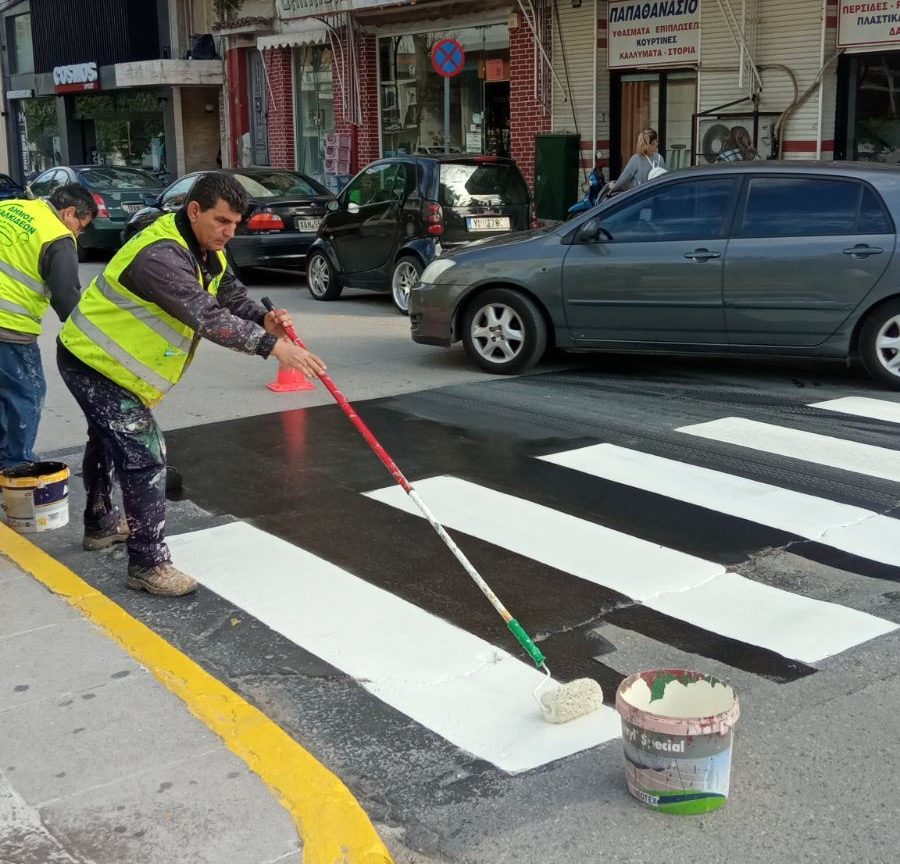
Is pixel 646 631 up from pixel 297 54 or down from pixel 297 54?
down

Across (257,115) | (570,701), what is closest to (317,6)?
(257,115)

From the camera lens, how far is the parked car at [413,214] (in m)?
13.1

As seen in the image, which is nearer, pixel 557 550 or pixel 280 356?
pixel 280 356

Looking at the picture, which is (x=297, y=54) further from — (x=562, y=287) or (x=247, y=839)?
(x=247, y=839)

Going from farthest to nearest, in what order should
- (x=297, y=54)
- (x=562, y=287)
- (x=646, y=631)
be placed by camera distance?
(x=297, y=54)
(x=562, y=287)
(x=646, y=631)

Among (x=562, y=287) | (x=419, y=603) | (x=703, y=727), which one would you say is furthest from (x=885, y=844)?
(x=562, y=287)

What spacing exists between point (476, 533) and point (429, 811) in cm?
253

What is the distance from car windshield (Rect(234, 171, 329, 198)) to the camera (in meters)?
16.4

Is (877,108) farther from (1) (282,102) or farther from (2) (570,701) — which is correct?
(1) (282,102)

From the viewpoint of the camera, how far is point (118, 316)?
506 centimetres

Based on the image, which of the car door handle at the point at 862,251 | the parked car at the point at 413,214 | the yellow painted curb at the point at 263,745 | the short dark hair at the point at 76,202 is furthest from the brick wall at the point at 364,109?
the yellow painted curb at the point at 263,745

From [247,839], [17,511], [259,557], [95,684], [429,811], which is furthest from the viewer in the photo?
[17,511]

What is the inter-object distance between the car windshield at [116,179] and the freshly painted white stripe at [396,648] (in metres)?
15.1

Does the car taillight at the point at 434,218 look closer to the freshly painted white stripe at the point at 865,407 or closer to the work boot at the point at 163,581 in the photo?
the freshly painted white stripe at the point at 865,407
